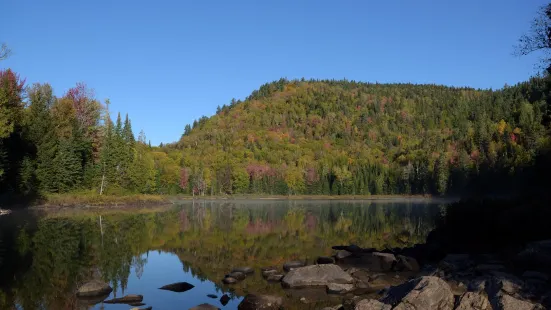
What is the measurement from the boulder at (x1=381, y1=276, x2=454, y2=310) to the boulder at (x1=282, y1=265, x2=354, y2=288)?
6251 mm

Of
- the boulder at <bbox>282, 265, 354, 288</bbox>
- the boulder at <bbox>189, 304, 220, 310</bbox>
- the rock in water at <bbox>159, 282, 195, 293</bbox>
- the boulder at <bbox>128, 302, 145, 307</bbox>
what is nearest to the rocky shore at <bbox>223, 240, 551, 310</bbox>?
the boulder at <bbox>282, 265, 354, 288</bbox>

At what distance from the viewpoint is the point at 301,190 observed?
564 feet

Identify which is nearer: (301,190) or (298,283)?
(298,283)

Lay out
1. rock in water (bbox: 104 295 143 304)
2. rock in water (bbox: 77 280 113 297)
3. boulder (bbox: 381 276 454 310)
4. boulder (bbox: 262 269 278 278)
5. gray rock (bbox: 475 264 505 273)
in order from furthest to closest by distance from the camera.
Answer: boulder (bbox: 262 269 278 278) < gray rock (bbox: 475 264 505 273) < rock in water (bbox: 77 280 113 297) < rock in water (bbox: 104 295 143 304) < boulder (bbox: 381 276 454 310)

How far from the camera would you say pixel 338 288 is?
711 inches

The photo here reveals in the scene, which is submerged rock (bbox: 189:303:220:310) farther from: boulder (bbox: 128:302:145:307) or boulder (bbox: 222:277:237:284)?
boulder (bbox: 222:277:237:284)

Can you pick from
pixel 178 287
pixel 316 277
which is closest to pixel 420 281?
pixel 316 277

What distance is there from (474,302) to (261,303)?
7.28 meters

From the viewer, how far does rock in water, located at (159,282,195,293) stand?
61.2 feet

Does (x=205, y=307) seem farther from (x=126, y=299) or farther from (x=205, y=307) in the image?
(x=126, y=299)

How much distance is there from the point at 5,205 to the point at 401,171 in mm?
139708

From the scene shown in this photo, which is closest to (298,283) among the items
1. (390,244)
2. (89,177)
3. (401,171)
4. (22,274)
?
(22,274)

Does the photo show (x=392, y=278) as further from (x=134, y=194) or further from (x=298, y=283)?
(x=134, y=194)

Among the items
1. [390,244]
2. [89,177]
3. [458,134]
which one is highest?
[458,134]
